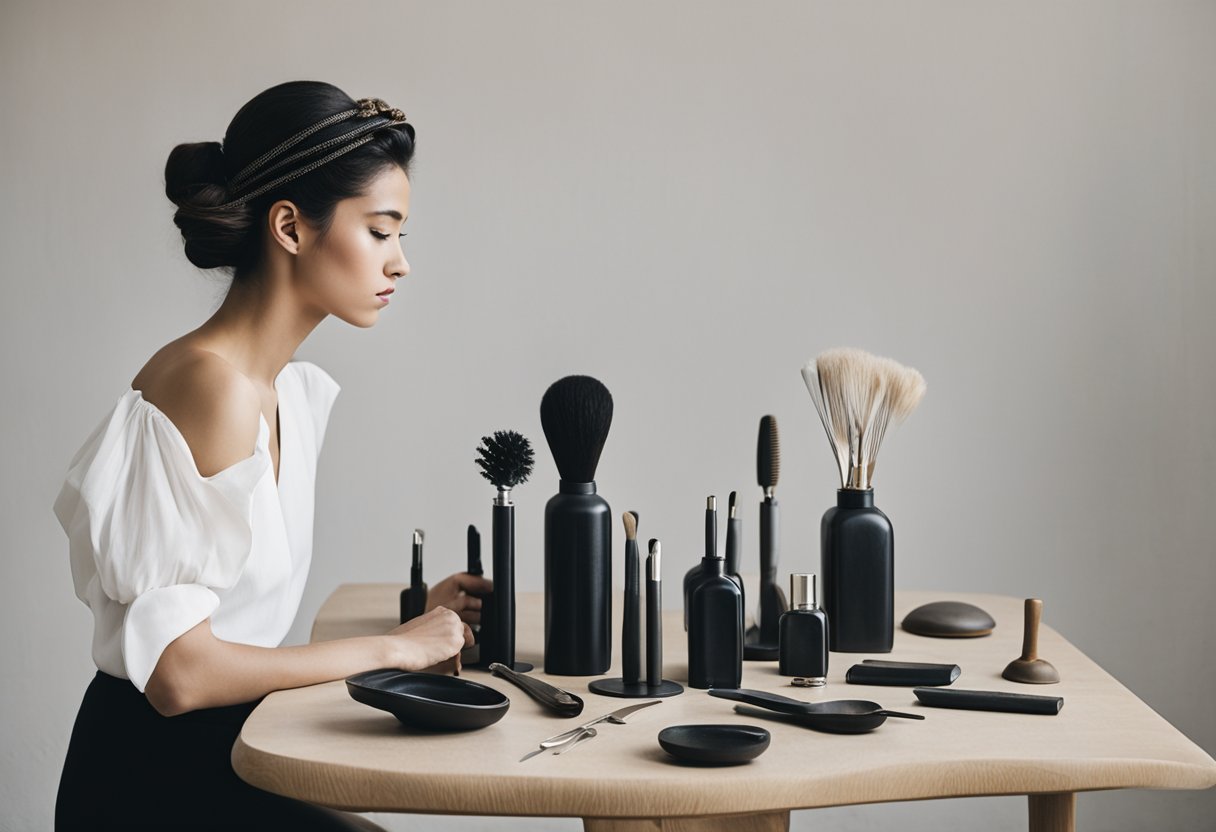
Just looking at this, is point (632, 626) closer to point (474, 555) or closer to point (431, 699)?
point (431, 699)

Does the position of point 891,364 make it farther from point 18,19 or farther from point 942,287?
point 18,19

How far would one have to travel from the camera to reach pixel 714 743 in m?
0.95

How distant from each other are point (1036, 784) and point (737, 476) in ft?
4.99

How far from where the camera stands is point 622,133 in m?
2.38

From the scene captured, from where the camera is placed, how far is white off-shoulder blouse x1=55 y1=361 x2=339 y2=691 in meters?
1.15

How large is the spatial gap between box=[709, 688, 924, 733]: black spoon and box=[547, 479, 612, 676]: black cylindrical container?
0.18 meters

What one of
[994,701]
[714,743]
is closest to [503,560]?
[714,743]

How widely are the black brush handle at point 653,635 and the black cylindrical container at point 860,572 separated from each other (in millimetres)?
268

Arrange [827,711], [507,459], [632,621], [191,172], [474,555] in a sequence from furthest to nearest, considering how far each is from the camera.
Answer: [474,555], [191,172], [507,459], [632,621], [827,711]

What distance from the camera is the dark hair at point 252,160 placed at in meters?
1.34

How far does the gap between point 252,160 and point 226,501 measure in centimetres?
42

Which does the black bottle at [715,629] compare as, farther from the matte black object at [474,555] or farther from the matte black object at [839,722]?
the matte black object at [474,555]

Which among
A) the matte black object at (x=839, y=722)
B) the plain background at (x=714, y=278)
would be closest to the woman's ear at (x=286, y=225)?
the matte black object at (x=839, y=722)

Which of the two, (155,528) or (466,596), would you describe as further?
(466,596)
